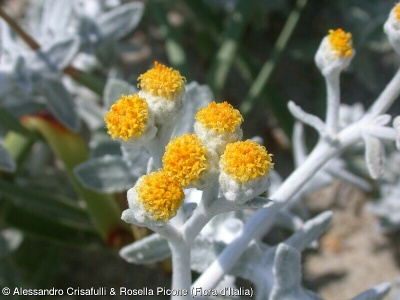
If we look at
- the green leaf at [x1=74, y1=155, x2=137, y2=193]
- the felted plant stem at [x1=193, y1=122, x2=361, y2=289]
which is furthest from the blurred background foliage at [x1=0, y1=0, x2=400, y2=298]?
the felted plant stem at [x1=193, y1=122, x2=361, y2=289]

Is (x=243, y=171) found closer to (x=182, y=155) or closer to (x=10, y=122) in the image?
(x=182, y=155)

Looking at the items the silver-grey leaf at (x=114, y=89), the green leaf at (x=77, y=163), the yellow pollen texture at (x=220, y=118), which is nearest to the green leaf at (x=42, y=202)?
the green leaf at (x=77, y=163)

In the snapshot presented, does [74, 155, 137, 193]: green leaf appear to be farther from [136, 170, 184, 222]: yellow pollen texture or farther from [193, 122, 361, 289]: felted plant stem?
[136, 170, 184, 222]: yellow pollen texture

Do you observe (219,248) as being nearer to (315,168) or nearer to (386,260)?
(315,168)

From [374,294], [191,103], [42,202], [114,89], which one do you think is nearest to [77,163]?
[42,202]

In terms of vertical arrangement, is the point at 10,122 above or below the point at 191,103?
below

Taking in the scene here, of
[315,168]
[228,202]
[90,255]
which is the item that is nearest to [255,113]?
[90,255]

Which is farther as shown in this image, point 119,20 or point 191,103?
point 119,20
